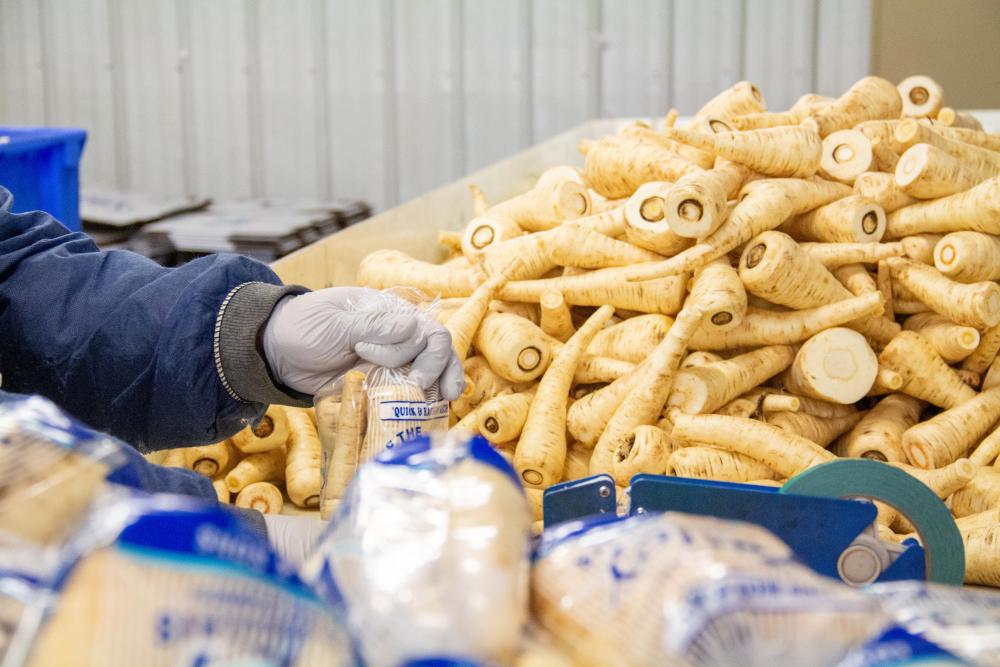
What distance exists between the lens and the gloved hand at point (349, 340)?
4.50 ft

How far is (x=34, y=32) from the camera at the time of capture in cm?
494

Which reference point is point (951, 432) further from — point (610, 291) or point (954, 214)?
point (610, 291)

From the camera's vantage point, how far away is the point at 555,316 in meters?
2.16

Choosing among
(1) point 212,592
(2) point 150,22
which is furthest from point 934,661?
(2) point 150,22

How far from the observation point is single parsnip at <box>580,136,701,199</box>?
7.52 ft

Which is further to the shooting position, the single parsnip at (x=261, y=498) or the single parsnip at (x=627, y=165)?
the single parsnip at (x=627, y=165)

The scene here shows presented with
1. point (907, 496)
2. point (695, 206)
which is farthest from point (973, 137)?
point (907, 496)

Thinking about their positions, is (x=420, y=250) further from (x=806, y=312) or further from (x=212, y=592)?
(x=212, y=592)

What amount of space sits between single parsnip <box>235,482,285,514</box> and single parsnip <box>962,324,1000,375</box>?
1.39 metres

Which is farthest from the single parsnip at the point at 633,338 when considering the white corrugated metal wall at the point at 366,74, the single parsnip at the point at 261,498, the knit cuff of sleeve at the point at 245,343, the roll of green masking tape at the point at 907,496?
the white corrugated metal wall at the point at 366,74

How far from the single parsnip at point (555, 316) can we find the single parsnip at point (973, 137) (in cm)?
102

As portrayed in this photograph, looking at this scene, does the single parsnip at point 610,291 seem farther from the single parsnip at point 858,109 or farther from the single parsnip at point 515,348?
the single parsnip at point 858,109

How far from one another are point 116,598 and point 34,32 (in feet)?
16.9

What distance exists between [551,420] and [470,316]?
0.97ft
